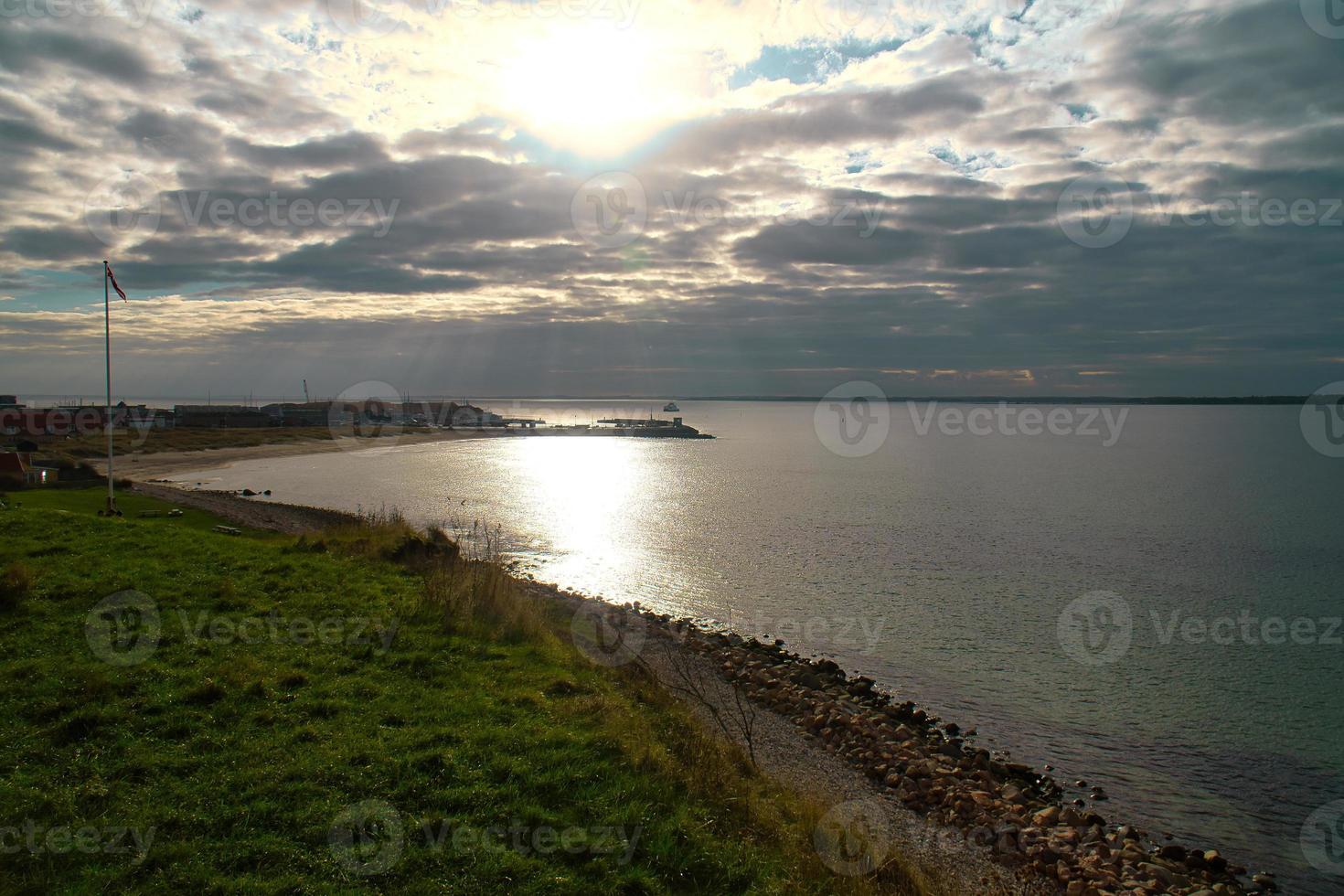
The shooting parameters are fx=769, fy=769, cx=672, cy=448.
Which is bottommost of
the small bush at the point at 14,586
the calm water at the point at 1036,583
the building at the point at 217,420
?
the calm water at the point at 1036,583

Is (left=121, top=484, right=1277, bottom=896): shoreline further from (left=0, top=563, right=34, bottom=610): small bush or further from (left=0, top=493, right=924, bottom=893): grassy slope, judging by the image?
(left=0, top=563, right=34, bottom=610): small bush

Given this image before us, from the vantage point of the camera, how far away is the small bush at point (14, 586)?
40.2 feet

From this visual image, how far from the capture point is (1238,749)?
54.3ft

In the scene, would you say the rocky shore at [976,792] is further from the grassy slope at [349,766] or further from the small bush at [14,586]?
the small bush at [14,586]

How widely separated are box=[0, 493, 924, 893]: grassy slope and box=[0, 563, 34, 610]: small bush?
181mm

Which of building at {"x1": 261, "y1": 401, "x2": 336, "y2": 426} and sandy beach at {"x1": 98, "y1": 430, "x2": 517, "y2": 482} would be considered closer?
sandy beach at {"x1": 98, "y1": 430, "x2": 517, "y2": 482}

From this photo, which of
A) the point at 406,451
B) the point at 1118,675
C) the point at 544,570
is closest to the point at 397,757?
the point at 1118,675

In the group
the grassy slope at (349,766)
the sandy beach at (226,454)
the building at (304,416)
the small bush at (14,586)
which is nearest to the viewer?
the grassy slope at (349,766)

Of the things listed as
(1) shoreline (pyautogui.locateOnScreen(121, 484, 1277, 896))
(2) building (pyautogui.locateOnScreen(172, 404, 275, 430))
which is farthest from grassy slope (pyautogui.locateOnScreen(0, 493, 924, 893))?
(2) building (pyautogui.locateOnScreen(172, 404, 275, 430))

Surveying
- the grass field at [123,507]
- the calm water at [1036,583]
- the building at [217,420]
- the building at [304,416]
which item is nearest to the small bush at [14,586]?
the grass field at [123,507]

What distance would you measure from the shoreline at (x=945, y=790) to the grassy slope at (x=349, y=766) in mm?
3574

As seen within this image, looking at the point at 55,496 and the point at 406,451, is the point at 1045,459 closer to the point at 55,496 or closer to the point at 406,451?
the point at 406,451

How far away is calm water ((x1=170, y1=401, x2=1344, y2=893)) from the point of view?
16.0 metres

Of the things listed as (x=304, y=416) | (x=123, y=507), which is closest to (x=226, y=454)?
(x=304, y=416)
